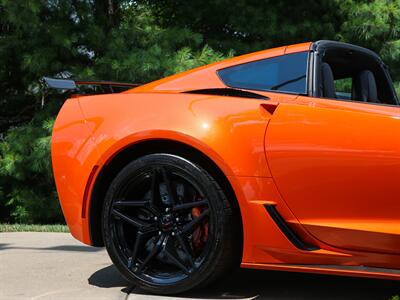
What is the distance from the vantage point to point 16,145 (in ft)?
25.4

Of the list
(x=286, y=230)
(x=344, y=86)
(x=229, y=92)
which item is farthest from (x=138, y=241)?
(x=344, y=86)

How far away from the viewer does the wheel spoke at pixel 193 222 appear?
9.98 ft

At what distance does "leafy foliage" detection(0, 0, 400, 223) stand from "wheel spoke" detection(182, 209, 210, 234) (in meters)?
4.39

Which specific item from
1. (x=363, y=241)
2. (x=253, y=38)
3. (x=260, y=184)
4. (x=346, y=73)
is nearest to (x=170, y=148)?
(x=260, y=184)

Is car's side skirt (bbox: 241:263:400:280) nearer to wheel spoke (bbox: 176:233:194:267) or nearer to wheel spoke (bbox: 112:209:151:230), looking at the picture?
wheel spoke (bbox: 176:233:194:267)

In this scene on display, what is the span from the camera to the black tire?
3.00 metres

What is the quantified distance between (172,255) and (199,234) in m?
0.19

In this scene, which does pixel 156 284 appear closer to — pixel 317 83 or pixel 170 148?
pixel 170 148

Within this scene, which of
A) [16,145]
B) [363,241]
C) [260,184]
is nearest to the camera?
[363,241]

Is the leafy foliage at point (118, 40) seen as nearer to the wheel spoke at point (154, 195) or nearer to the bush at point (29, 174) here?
the bush at point (29, 174)

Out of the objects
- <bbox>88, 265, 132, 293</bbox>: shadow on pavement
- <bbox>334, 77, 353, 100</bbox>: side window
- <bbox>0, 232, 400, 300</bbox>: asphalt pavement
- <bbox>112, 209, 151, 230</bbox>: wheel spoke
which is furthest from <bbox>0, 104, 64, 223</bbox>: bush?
<bbox>112, 209, 151, 230</bbox>: wheel spoke

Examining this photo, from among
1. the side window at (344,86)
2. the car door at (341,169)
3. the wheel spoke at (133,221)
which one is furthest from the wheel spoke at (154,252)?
the side window at (344,86)

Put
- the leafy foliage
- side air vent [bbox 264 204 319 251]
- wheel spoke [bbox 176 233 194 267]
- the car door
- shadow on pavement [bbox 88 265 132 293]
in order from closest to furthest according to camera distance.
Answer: the car door < side air vent [bbox 264 204 319 251] < wheel spoke [bbox 176 233 194 267] < shadow on pavement [bbox 88 265 132 293] < the leafy foliage

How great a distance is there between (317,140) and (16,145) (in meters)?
5.84
